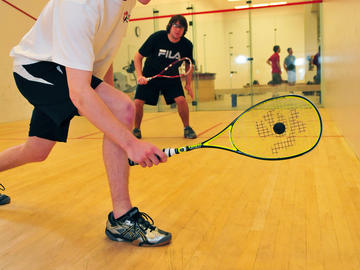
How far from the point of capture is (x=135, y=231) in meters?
1.14

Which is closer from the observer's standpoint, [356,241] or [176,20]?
[356,241]

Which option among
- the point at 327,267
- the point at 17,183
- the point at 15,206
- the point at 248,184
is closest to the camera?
the point at 327,267

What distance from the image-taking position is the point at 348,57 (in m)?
2.53

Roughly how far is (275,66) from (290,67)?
0.75 feet

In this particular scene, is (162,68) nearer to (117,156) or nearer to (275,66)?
(117,156)

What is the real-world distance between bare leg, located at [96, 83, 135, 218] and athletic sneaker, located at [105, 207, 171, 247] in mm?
22

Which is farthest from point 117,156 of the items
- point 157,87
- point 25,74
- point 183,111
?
point 157,87

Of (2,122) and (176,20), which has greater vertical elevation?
(176,20)

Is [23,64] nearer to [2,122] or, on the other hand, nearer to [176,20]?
[176,20]

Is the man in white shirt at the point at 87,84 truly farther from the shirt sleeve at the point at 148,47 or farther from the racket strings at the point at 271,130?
the shirt sleeve at the point at 148,47

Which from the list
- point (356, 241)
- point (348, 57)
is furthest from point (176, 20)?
point (356, 241)

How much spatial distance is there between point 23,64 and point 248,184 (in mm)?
1008

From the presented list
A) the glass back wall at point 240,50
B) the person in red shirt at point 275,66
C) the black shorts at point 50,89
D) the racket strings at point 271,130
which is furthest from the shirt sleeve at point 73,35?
the person in red shirt at point 275,66

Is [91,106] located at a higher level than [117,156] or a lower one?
higher
